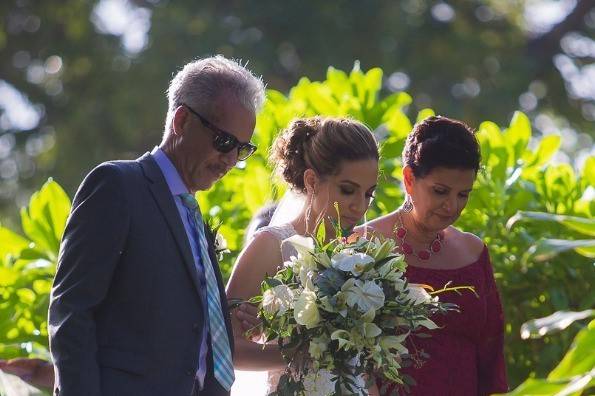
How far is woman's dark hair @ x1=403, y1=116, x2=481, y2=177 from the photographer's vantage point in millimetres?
4934

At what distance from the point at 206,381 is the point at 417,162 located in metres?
1.41

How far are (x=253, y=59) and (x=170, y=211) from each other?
14.3 m

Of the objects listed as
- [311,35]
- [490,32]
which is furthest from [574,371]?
[490,32]

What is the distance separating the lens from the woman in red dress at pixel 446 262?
16.1 feet

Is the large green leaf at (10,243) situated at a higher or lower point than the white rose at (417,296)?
lower

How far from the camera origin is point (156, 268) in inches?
149

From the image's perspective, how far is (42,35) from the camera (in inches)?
779

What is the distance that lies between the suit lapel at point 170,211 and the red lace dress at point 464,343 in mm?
1232

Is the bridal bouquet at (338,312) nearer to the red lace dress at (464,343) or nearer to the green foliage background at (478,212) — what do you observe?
the red lace dress at (464,343)

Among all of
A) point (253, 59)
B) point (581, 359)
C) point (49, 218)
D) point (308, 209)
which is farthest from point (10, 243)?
point (253, 59)

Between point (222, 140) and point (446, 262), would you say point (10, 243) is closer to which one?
point (446, 262)

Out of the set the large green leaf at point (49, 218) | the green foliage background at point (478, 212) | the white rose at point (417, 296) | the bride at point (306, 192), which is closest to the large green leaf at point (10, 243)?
the green foliage background at point (478, 212)

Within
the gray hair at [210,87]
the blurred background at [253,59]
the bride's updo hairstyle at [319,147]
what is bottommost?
the blurred background at [253,59]

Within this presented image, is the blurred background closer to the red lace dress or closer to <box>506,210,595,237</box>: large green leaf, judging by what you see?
the red lace dress
